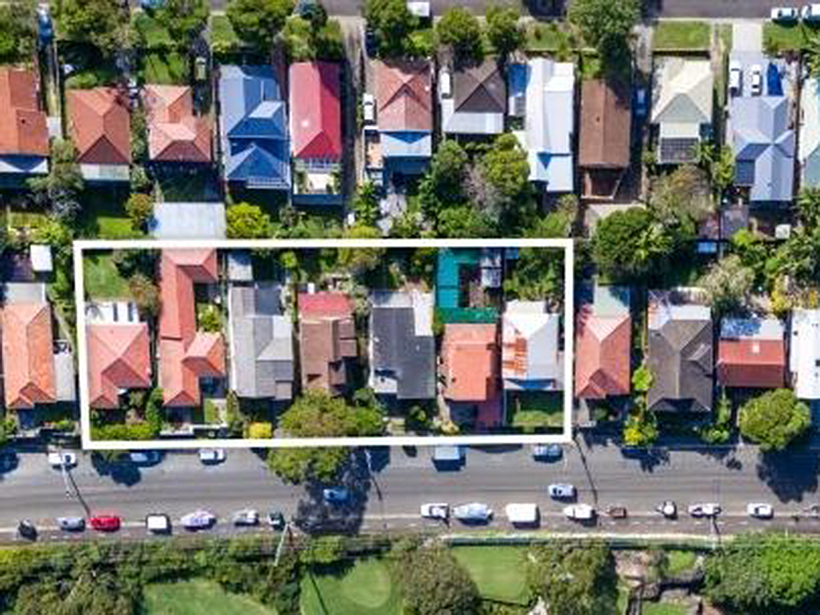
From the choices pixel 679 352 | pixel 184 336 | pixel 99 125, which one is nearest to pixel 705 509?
pixel 679 352

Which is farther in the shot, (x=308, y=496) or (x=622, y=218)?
(x=308, y=496)

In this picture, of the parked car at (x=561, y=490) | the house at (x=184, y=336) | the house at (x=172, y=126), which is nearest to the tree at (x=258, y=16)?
the house at (x=172, y=126)

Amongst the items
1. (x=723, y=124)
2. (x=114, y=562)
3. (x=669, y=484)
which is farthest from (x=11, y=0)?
(x=669, y=484)

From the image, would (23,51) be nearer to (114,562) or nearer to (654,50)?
(114,562)

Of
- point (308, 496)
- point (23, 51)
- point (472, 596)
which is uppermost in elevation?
point (23, 51)

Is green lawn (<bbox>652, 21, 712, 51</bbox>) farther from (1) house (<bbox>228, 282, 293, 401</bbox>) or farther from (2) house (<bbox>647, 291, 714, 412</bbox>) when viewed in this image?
(1) house (<bbox>228, 282, 293, 401</bbox>)

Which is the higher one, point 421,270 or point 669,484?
point 421,270
